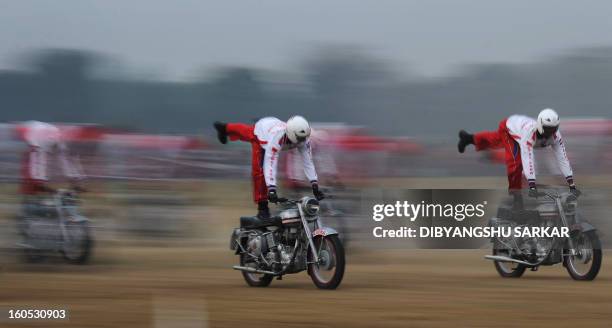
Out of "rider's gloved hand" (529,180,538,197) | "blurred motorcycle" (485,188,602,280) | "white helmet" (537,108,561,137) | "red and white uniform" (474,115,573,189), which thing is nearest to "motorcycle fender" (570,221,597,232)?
"blurred motorcycle" (485,188,602,280)

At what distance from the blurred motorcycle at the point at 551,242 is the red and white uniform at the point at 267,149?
9.70 feet

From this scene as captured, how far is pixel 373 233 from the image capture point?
20.0 meters

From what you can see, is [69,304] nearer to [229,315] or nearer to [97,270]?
[229,315]

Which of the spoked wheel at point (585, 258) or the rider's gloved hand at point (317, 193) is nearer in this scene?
the rider's gloved hand at point (317, 193)

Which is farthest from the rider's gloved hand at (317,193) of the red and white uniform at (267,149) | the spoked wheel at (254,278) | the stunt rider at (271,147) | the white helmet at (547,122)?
the white helmet at (547,122)

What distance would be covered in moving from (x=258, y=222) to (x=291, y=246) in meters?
0.58

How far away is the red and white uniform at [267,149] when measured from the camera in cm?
1487

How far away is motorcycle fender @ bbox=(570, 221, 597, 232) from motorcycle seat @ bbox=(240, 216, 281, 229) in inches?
151

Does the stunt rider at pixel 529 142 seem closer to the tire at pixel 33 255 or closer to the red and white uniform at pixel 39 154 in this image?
the red and white uniform at pixel 39 154

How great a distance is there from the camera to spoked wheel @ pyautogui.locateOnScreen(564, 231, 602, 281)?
15062mm

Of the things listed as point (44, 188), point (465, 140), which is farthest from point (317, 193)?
point (44, 188)

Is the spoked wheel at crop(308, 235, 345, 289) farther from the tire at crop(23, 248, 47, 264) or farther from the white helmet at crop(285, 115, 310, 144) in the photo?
the tire at crop(23, 248, 47, 264)

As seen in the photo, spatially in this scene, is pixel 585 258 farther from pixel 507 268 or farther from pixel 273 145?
pixel 273 145

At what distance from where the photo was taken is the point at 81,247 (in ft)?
58.9
